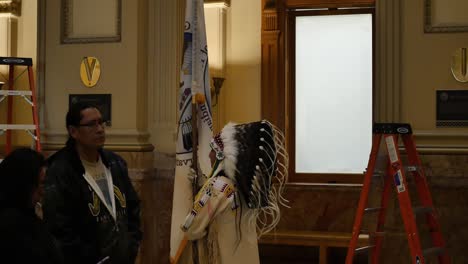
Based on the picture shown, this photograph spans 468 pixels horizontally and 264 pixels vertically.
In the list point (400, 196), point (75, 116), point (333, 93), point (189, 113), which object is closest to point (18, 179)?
point (75, 116)

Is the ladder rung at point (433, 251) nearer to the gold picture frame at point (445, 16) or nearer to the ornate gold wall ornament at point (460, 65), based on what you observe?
the ornate gold wall ornament at point (460, 65)

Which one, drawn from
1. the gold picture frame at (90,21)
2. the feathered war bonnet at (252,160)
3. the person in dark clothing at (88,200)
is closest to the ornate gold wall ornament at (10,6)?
the gold picture frame at (90,21)

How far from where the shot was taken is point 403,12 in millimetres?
5316

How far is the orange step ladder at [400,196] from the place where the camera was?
462 centimetres

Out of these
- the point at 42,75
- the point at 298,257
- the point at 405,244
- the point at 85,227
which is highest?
the point at 42,75

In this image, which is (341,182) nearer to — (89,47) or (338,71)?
(338,71)

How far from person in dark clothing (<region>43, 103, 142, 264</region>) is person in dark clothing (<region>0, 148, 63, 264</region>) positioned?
1.97 feet

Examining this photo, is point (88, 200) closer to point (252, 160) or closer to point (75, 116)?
point (75, 116)

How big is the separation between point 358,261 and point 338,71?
6.45 feet

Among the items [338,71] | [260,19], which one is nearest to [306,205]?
[338,71]

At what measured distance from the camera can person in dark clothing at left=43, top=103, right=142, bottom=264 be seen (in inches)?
126

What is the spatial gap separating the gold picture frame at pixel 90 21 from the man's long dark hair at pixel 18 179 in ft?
11.6

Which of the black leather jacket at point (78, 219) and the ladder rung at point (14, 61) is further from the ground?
the ladder rung at point (14, 61)

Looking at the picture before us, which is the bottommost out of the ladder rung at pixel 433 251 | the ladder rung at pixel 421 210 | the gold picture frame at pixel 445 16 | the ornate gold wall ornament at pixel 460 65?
the ladder rung at pixel 433 251
